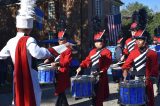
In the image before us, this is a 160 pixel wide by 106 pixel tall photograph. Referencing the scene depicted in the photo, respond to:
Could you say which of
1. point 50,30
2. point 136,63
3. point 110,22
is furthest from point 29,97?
point 50,30


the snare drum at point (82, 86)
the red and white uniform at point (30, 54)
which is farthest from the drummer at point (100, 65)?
the red and white uniform at point (30, 54)

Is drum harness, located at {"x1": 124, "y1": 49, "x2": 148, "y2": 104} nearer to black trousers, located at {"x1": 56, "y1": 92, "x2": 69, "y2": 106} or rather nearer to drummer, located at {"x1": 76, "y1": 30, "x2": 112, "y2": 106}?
drummer, located at {"x1": 76, "y1": 30, "x2": 112, "y2": 106}

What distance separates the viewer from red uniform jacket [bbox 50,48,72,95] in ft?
31.5

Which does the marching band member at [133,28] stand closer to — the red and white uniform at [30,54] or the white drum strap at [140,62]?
the white drum strap at [140,62]

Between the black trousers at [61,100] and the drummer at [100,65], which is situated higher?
the drummer at [100,65]

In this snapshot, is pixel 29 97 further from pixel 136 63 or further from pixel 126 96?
pixel 136 63

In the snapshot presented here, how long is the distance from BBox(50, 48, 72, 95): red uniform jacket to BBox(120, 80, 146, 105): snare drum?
1850 millimetres

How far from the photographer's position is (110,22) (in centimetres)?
2731

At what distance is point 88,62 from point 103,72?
39cm

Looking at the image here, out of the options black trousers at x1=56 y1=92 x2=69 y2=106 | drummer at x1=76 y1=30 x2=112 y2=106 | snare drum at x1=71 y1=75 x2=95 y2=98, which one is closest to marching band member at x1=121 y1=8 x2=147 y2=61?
drummer at x1=76 y1=30 x2=112 y2=106

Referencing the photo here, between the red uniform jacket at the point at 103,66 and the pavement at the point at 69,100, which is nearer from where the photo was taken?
the red uniform jacket at the point at 103,66

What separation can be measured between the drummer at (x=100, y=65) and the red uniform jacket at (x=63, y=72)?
37 centimetres

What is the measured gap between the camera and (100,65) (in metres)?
9.45

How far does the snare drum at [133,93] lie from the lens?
8062mm
